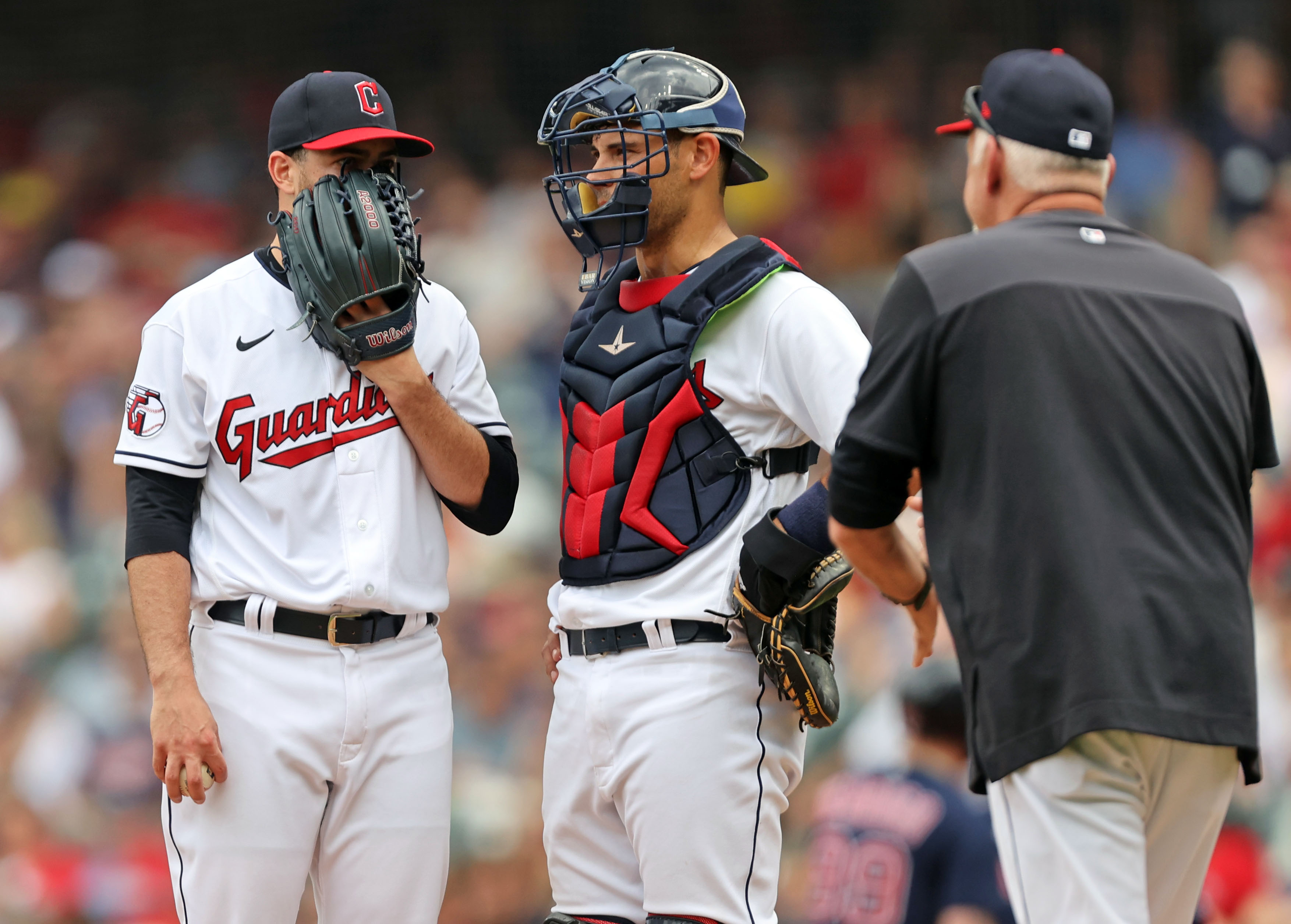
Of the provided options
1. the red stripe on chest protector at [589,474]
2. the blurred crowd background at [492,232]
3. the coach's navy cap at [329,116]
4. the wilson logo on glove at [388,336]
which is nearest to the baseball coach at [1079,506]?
the red stripe on chest protector at [589,474]

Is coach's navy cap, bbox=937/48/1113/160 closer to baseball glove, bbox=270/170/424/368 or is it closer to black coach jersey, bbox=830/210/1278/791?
black coach jersey, bbox=830/210/1278/791

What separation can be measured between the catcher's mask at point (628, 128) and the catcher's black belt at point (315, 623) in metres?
0.84

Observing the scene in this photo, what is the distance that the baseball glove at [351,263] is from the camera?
2.80 metres

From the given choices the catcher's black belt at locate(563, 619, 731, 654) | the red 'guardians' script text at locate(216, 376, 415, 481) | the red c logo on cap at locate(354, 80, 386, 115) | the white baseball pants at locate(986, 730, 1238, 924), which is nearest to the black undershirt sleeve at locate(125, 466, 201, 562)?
the red 'guardians' script text at locate(216, 376, 415, 481)

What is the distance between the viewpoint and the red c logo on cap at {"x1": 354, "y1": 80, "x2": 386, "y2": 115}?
2971 millimetres

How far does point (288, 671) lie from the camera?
2.81 meters

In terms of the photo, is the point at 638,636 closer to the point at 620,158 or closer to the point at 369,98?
the point at 620,158

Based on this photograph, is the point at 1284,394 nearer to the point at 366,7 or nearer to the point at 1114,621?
the point at 1114,621

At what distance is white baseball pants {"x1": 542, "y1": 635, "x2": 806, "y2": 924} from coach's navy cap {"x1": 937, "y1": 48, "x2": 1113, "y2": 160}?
1159mm

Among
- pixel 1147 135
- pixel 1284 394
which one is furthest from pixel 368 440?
pixel 1147 135

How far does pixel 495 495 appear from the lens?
10.2ft

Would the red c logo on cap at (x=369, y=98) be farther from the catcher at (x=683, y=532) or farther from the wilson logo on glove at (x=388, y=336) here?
the wilson logo on glove at (x=388, y=336)

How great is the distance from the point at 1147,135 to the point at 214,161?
5704mm

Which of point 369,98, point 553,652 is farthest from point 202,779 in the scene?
point 369,98
